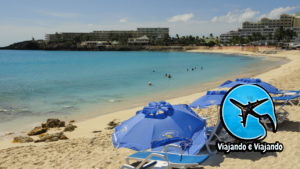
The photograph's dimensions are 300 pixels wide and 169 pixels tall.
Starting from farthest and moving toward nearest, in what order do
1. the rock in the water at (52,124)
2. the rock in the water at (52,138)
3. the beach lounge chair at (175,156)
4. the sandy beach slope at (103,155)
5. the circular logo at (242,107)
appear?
the rock in the water at (52,124) < the rock in the water at (52,138) < the sandy beach slope at (103,155) < the beach lounge chair at (175,156) < the circular logo at (242,107)

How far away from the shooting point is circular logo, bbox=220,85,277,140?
418 centimetres

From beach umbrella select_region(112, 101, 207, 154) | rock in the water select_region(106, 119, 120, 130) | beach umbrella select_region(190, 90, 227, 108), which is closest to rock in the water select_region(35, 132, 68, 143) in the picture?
rock in the water select_region(106, 119, 120, 130)

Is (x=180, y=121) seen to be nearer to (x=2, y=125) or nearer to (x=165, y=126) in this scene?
(x=165, y=126)

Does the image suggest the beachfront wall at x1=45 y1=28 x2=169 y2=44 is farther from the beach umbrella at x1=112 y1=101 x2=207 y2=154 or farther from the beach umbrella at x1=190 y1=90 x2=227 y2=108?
the beach umbrella at x1=112 y1=101 x2=207 y2=154

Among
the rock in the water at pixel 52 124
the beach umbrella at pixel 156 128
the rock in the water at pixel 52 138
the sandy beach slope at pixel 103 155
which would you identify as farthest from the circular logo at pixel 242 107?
the rock in the water at pixel 52 124

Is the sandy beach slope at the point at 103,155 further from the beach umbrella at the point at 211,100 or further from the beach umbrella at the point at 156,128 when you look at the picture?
the beach umbrella at the point at 211,100

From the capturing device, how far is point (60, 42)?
162 m

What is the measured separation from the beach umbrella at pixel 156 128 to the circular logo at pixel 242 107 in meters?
0.97

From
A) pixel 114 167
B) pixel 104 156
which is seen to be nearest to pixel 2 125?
pixel 104 156

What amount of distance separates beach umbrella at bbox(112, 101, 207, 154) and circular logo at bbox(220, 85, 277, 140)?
97cm

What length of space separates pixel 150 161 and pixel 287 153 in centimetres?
311

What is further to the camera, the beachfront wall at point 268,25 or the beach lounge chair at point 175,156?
the beachfront wall at point 268,25

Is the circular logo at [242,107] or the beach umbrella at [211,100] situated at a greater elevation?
the circular logo at [242,107]

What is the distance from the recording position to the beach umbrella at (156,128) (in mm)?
4918
